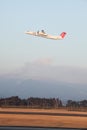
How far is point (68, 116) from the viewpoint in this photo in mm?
72500

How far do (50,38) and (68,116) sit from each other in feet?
93.5

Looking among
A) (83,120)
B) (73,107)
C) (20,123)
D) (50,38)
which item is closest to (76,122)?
(83,120)

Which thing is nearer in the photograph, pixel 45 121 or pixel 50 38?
pixel 45 121

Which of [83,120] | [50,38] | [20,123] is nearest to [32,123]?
[20,123]

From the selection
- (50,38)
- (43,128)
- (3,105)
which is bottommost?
(43,128)

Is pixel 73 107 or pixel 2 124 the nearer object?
pixel 2 124

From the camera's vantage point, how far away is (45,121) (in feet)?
230

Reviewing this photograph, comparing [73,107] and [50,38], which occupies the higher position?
[50,38]

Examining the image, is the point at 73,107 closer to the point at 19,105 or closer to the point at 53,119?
the point at 19,105

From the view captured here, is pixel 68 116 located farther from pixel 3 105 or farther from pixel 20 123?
pixel 3 105

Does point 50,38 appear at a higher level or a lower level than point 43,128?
higher

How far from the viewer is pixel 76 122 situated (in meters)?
69.7

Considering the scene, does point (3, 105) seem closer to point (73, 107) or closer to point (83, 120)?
point (73, 107)

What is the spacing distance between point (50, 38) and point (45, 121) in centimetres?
3091
